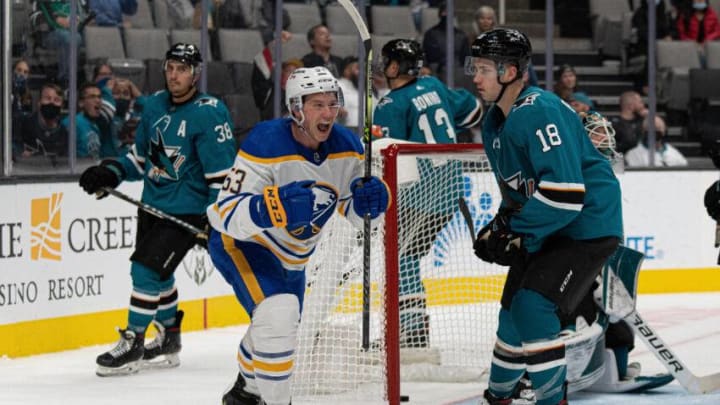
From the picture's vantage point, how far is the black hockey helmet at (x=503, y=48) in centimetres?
398

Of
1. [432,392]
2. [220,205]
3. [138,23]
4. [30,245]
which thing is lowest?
[432,392]

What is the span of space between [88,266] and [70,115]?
2.39 feet

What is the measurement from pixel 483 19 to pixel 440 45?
1.21ft

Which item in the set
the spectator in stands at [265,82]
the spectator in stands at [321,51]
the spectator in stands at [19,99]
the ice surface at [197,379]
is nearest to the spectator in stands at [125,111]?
the spectator in stands at [19,99]

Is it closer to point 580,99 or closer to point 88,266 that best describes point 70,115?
point 88,266

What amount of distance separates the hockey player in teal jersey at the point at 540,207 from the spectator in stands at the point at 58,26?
288cm

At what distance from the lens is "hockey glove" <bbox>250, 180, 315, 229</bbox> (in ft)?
12.2

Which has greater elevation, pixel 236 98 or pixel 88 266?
pixel 236 98

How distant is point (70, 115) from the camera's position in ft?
21.6

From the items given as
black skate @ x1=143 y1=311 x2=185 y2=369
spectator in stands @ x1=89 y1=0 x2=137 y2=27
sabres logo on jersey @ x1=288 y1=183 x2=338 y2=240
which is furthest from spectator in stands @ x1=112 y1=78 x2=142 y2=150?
sabres logo on jersey @ x1=288 y1=183 x2=338 y2=240

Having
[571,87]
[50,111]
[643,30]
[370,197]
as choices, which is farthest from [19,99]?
[643,30]

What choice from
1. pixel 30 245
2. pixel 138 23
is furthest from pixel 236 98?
pixel 30 245

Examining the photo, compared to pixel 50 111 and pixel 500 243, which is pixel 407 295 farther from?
pixel 50 111

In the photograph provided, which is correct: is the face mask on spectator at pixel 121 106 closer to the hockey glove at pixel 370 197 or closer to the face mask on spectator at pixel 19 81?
the face mask on spectator at pixel 19 81
